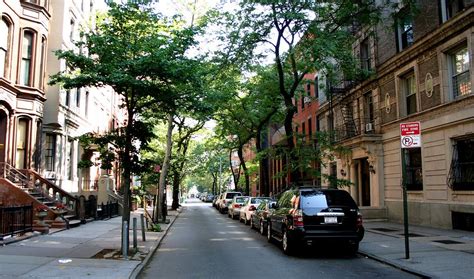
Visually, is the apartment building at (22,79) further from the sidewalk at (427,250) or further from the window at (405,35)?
the window at (405,35)

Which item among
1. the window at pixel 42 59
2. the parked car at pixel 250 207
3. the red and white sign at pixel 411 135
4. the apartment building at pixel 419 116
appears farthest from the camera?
the parked car at pixel 250 207

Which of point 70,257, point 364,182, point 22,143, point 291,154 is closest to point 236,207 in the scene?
point 364,182

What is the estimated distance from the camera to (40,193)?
1969 cm

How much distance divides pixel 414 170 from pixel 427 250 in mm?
9125

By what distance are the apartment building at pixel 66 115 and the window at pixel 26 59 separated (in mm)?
1115

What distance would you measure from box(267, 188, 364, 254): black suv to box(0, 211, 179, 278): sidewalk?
380 cm

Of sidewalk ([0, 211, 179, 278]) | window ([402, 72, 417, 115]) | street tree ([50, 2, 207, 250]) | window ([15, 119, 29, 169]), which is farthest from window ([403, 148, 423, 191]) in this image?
window ([15, 119, 29, 169])

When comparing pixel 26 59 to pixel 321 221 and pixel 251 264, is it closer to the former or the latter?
pixel 251 264

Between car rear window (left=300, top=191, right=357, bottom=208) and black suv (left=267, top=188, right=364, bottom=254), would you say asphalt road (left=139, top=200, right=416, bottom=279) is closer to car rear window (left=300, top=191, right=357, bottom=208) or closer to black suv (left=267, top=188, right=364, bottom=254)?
black suv (left=267, top=188, right=364, bottom=254)

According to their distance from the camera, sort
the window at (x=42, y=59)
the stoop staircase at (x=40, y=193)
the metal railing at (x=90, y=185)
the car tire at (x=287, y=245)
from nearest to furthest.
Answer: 1. the car tire at (x=287, y=245)
2. the stoop staircase at (x=40, y=193)
3. the window at (x=42, y=59)
4. the metal railing at (x=90, y=185)

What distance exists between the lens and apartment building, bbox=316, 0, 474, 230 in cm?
1675

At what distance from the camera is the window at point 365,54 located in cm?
2542

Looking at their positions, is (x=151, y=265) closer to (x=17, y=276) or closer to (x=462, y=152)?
(x=17, y=276)

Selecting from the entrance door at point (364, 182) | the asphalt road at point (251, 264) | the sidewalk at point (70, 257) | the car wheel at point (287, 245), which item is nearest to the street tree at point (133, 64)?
the sidewalk at point (70, 257)
